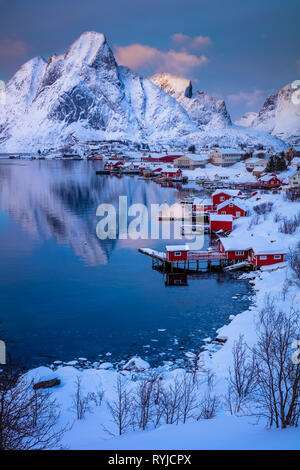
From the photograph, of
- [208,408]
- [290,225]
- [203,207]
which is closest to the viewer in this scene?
[208,408]

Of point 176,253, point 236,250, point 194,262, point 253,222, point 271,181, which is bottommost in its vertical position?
point 194,262

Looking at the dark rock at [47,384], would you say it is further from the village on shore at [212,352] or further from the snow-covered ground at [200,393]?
the snow-covered ground at [200,393]

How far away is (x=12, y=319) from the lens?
1738 cm

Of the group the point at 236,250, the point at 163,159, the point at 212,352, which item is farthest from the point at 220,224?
the point at 163,159

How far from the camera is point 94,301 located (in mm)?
19281

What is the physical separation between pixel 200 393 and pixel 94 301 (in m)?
9.40

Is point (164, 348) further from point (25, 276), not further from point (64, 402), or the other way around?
point (25, 276)

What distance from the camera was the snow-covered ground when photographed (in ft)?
21.6

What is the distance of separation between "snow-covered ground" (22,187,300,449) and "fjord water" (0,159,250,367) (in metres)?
0.85

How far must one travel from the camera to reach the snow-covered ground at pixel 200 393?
259 inches

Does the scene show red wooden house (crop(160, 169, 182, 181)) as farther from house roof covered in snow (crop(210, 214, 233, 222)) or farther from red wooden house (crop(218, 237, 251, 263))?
red wooden house (crop(218, 237, 251, 263))

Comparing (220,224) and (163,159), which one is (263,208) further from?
(163,159)
